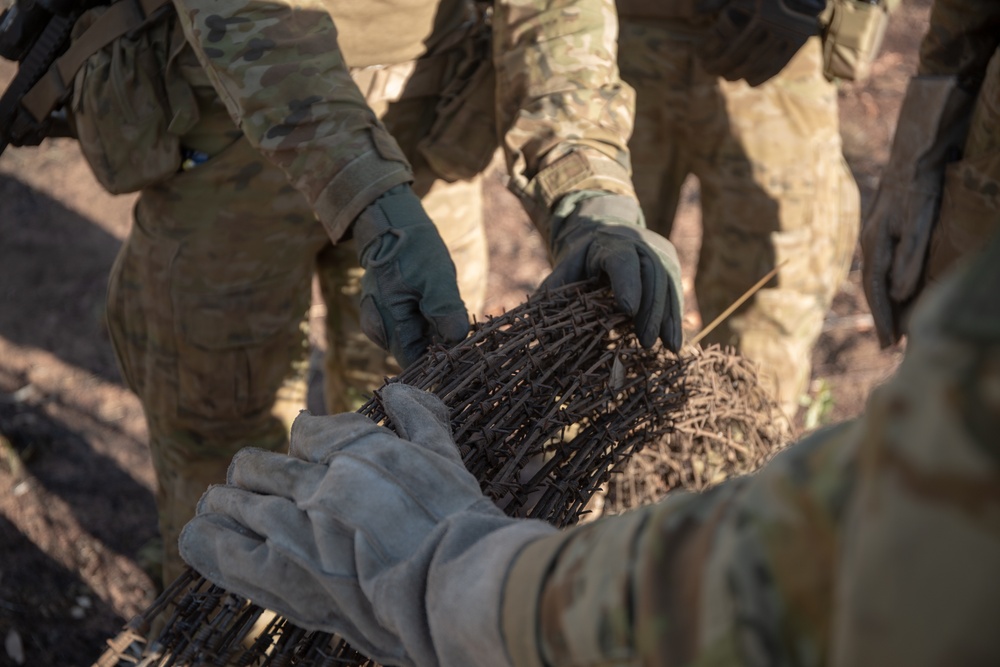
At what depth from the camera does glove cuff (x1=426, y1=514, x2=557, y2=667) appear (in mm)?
959

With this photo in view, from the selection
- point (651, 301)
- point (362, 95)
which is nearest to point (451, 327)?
point (651, 301)

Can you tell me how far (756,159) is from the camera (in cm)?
307

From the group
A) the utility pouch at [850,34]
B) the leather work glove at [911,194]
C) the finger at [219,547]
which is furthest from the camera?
the utility pouch at [850,34]

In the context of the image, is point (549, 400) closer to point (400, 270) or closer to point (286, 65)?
A: point (400, 270)

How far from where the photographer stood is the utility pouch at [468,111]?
254 centimetres

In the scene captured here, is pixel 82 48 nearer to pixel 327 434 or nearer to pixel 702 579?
pixel 327 434

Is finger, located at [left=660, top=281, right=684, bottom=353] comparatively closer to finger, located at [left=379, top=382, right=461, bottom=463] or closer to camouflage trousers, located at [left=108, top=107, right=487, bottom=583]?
finger, located at [left=379, top=382, right=461, bottom=463]

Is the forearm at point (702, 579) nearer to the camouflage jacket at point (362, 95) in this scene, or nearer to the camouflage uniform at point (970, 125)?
the camouflage jacket at point (362, 95)

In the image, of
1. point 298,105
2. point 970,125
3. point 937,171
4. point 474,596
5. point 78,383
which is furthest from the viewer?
point 78,383

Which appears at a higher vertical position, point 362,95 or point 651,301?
point 362,95

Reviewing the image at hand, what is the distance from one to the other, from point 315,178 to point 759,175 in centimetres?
173

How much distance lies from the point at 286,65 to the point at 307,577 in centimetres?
116

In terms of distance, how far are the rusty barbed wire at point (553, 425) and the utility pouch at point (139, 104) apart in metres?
1.04

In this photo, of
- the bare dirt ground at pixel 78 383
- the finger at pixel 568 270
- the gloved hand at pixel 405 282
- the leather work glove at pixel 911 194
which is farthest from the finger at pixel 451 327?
the leather work glove at pixel 911 194
